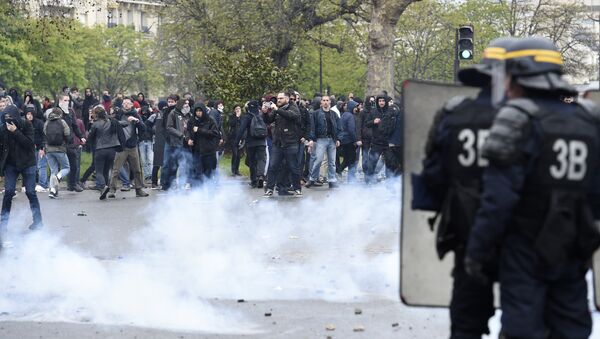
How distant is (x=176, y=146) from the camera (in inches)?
786

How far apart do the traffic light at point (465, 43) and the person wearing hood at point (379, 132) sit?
1560 mm

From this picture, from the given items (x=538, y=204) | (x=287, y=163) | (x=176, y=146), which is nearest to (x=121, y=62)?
(x=176, y=146)

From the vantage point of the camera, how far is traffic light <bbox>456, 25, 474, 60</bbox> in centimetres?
2066

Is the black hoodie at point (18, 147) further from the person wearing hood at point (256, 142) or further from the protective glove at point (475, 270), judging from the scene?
the protective glove at point (475, 270)

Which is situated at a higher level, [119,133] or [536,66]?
[536,66]

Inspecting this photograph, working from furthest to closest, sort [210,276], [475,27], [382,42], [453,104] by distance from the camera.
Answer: [475,27], [382,42], [210,276], [453,104]

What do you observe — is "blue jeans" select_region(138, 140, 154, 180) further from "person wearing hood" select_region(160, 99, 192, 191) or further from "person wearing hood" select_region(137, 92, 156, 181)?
"person wearing hood" select_region(160, 99, 192, 191)

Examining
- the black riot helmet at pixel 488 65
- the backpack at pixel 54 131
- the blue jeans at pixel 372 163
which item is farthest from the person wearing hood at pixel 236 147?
the black riot helmet at pixel 488 65

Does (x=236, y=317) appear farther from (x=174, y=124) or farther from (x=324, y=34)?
(x=324, y=34)

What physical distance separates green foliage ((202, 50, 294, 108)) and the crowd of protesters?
6329mm

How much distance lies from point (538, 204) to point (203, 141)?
46.9 feet

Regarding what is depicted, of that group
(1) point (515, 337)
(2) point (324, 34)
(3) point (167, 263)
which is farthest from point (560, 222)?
(2) point (324, 34)

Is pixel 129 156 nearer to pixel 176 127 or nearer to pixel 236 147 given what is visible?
pixel 176 127

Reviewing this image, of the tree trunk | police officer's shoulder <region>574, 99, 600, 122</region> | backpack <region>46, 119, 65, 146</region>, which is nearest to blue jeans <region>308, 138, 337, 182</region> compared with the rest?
backpack <region>46, 119, 65, 146</region>
